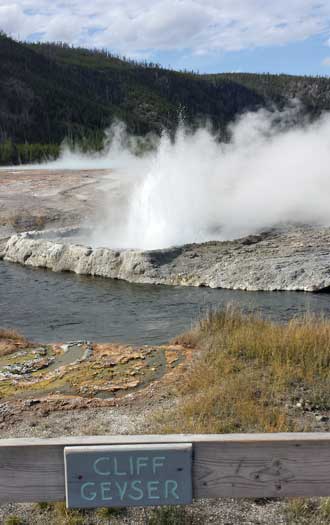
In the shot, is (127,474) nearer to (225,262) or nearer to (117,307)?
(117,307)

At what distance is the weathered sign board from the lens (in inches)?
101

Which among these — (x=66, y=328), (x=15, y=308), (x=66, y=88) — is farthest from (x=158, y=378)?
(x=66, y=88)

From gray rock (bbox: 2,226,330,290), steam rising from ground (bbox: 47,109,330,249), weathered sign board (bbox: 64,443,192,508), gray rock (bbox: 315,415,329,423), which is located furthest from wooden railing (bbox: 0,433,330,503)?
→ steam rising from ground (bbox: 47,109,330,249)

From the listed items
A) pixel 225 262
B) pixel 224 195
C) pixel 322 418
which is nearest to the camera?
pixel 322 418

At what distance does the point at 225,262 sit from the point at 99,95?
10430cm

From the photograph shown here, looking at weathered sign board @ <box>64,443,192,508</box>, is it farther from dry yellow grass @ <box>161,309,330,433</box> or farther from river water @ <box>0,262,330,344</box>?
river water @ <box>0,262,330,344</box>

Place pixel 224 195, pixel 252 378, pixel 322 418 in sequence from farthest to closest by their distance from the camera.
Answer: pixel 224 195 → pixel 252 378 → pixel 322 418

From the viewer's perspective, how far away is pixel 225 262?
13.2m

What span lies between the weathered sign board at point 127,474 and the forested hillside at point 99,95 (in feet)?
183

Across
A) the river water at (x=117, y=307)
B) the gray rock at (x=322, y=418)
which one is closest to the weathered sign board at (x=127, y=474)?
the gray rock at (x=322, y=418)

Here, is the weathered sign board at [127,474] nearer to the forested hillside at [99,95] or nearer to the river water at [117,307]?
the river water at [117,307]

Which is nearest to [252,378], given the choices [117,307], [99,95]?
[117,307]

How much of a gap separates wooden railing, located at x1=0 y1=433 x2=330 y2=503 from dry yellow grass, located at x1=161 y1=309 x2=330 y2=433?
1953 millimetres

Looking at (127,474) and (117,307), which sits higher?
(127,474)
